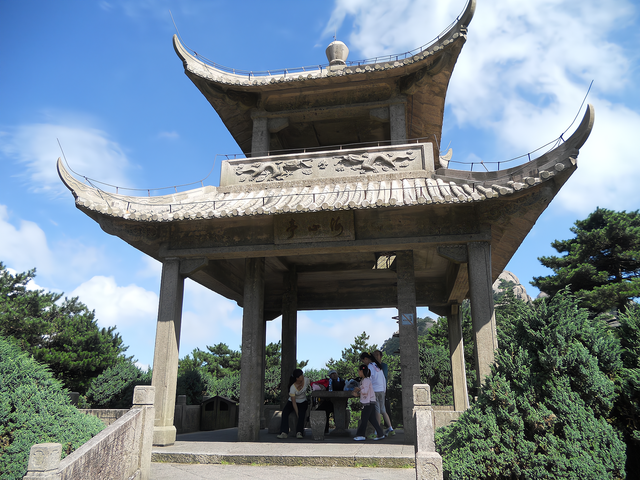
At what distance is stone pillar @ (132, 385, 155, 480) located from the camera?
18.1 feet

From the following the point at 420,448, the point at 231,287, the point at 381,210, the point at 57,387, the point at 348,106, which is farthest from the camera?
the point at 231,287

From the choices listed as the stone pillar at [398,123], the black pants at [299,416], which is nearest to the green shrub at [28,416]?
the black pants at [299,416]

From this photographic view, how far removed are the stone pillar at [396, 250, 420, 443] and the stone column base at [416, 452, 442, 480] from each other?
3438 mm

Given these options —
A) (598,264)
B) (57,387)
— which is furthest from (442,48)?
(598,264)

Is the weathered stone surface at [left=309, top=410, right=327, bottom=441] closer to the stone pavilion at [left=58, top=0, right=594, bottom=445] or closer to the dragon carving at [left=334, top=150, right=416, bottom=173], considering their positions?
the stone pavilion at [left=58, top=0, right=594, bottom=445]

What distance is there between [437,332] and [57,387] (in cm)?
2360

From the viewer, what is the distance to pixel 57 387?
17.1 feet

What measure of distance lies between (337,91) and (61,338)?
14848 millimetres

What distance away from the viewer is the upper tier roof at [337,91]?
10195mm

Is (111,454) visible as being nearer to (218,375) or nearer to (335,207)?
(335,207)

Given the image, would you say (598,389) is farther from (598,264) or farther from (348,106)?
(598,264)

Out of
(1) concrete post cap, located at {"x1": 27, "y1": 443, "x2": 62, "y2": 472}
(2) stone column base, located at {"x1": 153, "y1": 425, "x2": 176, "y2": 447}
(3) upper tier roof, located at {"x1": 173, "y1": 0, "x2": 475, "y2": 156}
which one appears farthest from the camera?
(3) upper tier roof, located at {"x1": 173, "y1": 0, "x2": 475, "y2": 156}

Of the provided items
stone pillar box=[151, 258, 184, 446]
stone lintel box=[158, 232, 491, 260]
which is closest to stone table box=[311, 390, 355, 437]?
stone pillar box=[151, 258, 184, 446]

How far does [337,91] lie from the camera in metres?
10.9
